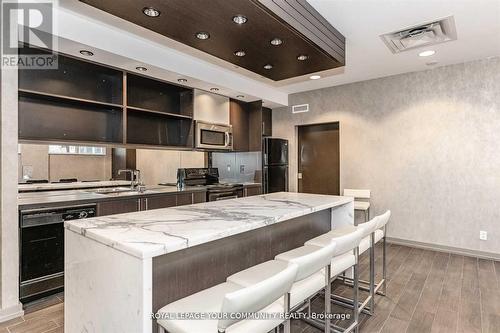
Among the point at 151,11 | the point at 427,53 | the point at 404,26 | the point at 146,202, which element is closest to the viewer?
the point at 151,11

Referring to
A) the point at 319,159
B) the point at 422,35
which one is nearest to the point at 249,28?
the point at 422,35

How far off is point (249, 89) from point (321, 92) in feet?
5.08

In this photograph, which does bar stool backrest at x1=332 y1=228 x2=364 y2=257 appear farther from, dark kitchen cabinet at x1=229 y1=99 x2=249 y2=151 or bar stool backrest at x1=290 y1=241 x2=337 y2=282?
dark kitchen cabinet at x1=229 y1=99 x2=249 y2=151

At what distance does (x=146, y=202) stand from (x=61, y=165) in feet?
3.31

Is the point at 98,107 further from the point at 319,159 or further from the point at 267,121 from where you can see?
the point at 319,159

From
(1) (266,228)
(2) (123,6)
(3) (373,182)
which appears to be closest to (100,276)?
(1) (266,228)

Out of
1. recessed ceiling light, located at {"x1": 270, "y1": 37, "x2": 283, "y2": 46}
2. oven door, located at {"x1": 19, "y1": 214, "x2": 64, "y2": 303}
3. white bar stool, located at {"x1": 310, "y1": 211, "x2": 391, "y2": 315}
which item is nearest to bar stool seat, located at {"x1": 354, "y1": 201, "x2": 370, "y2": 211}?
white bar stool, located at {"x1": 310, "y1": 211, "x2": 391, "y2": 315}

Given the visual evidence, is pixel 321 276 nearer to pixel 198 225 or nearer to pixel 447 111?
pixel 198 225

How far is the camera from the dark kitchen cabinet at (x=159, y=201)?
10.8 ft

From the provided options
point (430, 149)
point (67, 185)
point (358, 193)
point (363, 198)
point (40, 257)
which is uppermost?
point (430, 149)

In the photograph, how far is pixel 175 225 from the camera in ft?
5.05

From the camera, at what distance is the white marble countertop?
1217mm

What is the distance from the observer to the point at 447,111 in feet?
13.1

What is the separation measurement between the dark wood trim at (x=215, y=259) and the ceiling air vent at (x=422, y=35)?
2316 millimetres
